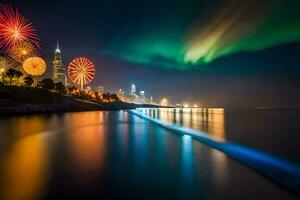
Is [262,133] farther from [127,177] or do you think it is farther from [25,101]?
[25,101]

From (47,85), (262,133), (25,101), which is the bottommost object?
(262,133)

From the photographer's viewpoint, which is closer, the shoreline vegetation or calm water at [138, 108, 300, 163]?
calm water at [138, 108, 300, 163]

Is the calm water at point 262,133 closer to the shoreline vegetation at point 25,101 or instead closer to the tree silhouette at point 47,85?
the shoreline vegetation at point 25,101

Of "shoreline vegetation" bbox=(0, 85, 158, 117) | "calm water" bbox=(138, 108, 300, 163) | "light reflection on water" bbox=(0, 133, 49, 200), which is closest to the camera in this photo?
"light reflection on water" bbox=(0, 133, 49, 200)

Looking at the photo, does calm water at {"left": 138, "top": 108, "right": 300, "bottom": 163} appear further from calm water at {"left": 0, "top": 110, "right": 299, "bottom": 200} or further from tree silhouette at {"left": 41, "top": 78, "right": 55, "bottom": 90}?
tree silhouette at {"left": 41, "top": 78, "right": 55, "bottom": 90}

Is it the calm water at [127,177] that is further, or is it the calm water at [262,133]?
the calm water at [262,133]

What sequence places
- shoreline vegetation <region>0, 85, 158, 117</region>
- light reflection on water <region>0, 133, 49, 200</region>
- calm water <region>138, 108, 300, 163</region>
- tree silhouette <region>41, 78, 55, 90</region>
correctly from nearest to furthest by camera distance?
light reflection on water <region>0, 133, 49, 200</region> < calm water <region>138, 108, 300, 163</region> < shoreline vegetation <region>0, 85, 158, 117</region> < tree silhouette <region>41, 78, 55, 90</region>

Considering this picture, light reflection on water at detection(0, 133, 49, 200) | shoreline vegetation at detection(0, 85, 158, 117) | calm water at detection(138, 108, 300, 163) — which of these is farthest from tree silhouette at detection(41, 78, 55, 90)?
light reflection on water at detection(0, 133, 49, 200)

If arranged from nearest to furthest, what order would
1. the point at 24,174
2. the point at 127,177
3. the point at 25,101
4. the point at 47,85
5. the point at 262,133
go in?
the point at 127,177, the point at 24,174, the point at 262,133, the point at 25,101, the point at 47,85

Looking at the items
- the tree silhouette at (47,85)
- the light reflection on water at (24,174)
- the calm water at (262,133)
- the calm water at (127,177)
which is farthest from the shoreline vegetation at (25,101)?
the calm water at (127,177)

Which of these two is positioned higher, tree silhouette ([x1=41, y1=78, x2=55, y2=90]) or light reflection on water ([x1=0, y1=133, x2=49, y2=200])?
tree silhouette ([x1=41, y1=78, x2=55, y2=90])

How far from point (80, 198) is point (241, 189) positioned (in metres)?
6.03

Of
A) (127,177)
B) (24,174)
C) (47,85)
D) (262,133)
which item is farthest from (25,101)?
(127,177)

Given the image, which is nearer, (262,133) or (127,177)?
(127,177)
